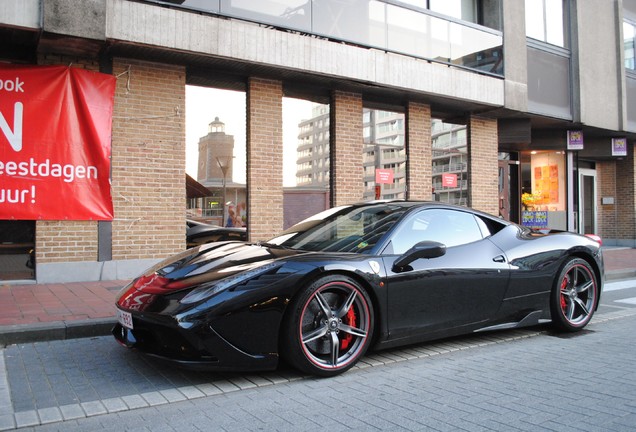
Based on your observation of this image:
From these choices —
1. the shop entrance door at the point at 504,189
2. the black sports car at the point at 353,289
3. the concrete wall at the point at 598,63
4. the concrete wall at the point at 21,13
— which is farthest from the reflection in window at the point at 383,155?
the concrete wall at the point at 21,13

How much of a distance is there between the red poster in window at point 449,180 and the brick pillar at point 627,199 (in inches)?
343

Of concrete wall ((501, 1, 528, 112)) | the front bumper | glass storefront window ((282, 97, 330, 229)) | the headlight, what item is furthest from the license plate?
concrete wall ((501, 1, 528, 112))

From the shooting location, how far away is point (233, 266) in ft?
12.5

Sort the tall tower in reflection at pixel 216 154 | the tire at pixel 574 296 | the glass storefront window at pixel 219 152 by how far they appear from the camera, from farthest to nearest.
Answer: the tall tower in reflection at pixel 216 154 → the glass storefront window at pixel 219 152 → the tire at pixel 574 296

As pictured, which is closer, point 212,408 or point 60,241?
point 212,408

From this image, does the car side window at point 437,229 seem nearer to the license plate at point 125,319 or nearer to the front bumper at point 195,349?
the front bumper at point 195,349

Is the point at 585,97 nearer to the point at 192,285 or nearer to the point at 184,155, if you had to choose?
the point at 184,155

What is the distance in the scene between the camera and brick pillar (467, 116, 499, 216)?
1283cm

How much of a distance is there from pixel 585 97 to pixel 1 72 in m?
13.8

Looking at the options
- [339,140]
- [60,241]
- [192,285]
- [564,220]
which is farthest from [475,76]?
[192,285]

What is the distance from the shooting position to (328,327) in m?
3.79

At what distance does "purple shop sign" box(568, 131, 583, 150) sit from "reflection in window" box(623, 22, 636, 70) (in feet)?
11.6

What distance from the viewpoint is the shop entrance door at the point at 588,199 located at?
1770 cm

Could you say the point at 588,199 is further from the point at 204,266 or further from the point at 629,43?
the point at 204,266
